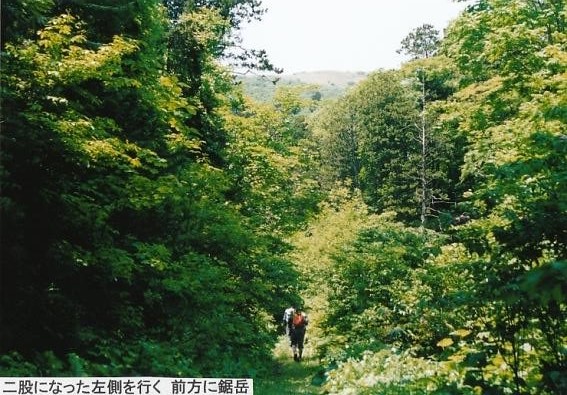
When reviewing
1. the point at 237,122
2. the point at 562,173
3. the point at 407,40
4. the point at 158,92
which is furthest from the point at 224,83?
the point at 407,40

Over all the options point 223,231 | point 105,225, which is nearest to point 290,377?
point 223,231

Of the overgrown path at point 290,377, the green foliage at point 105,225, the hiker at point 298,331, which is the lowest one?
the overgrown path at point 290,377

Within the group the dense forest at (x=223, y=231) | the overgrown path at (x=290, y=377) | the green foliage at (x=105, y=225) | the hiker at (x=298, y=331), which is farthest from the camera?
the hiker at (x=298, y=331)

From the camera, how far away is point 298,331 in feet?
62.1

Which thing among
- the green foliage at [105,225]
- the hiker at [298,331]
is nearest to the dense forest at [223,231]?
the green foliage at [105,225]

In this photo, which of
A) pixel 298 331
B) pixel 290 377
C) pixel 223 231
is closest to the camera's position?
pixel 223 231

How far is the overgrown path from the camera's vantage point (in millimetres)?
11555

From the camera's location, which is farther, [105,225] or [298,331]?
[298,331]

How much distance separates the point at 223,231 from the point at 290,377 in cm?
575

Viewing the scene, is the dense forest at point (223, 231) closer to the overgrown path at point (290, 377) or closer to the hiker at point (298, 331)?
the overgrown path at point (290, 377)

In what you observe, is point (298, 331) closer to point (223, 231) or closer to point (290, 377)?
point (290, 377)

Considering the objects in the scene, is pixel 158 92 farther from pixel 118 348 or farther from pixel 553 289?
pixel 553 289

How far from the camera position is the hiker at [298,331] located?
60.6ft

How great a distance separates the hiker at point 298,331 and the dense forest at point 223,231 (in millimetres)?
578
